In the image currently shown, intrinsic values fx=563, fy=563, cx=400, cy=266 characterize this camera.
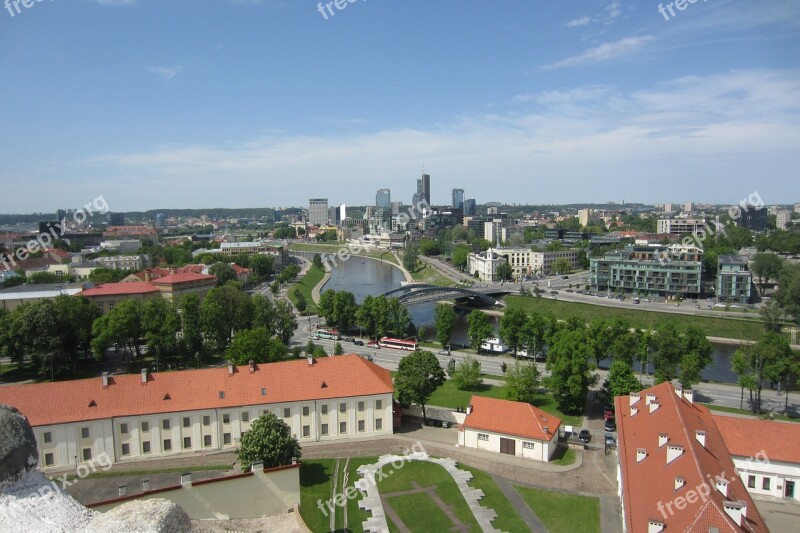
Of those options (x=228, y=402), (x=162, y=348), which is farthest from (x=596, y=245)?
(x=228, y=402)

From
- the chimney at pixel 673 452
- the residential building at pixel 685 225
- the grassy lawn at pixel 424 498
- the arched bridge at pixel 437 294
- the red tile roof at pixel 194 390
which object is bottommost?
the grassy lawn at pixel 424 498

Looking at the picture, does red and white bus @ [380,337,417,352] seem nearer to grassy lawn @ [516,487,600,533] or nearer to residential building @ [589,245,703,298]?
grassy lawn @ [516,487,600,533]

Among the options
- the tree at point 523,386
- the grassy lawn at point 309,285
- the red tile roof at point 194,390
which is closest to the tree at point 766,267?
the tree at point 523,386

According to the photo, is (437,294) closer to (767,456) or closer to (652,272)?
(652,272)

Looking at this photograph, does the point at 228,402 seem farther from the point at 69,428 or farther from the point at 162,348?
the point at 162,348

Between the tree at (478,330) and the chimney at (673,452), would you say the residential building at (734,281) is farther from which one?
the chimney at (673,452)

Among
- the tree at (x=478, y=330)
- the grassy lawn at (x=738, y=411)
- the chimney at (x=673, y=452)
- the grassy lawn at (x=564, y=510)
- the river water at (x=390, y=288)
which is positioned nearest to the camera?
the chimney at (x=673, y=452)

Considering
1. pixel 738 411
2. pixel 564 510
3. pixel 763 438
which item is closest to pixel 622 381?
pixel 738 411
